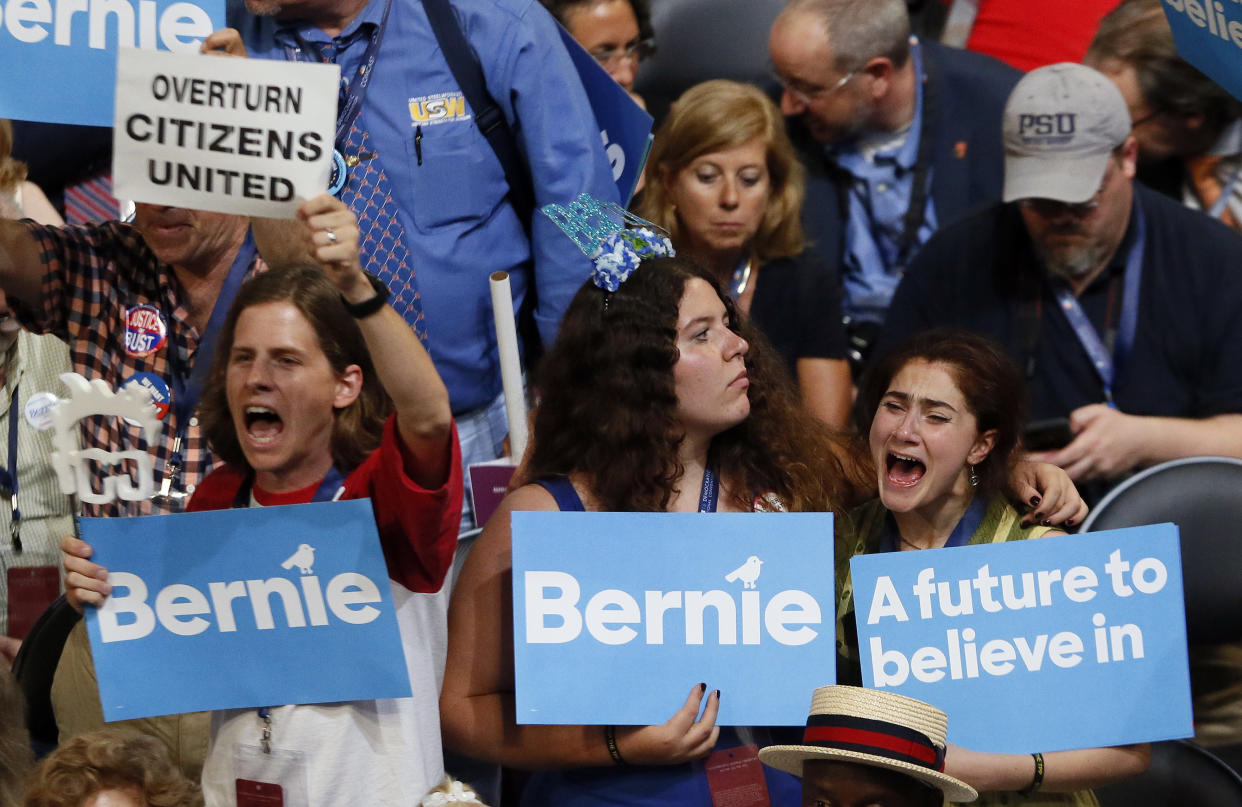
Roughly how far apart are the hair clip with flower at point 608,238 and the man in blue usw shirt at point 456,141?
0.32 metres

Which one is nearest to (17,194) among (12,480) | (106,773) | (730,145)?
(12,480)

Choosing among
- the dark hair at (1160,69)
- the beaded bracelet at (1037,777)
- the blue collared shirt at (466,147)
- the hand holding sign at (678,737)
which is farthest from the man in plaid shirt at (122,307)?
the dark hair at (1160,69)

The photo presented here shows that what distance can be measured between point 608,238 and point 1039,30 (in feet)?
9.31

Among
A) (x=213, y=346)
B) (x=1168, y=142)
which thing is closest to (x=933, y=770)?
(x=213, y=346)

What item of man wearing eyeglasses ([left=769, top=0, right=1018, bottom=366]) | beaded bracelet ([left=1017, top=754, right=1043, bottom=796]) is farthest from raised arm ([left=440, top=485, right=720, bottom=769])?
→ man wearing eyeglasses ([left=769, top=0, right=1018, bottom=366])

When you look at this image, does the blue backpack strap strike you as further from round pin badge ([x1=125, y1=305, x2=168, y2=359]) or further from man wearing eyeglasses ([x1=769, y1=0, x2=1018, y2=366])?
man wearing eyeglasses ([x1=769, y1=0, x2=1018, y2=366])

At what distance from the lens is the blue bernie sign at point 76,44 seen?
3455 mm

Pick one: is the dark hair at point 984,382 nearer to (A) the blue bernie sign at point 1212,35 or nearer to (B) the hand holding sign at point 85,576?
(A) the blue bernie sign at point 1212,35

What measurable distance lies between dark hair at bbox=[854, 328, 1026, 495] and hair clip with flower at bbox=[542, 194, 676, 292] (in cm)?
60

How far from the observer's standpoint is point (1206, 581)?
12.6ft

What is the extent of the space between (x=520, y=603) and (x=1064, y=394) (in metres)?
Answer: 2.18

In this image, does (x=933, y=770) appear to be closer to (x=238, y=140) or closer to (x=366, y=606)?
(x=366, y=606)

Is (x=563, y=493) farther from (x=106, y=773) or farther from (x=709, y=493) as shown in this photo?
(x=106, y=773)

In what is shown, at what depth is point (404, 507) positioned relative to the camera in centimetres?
306
